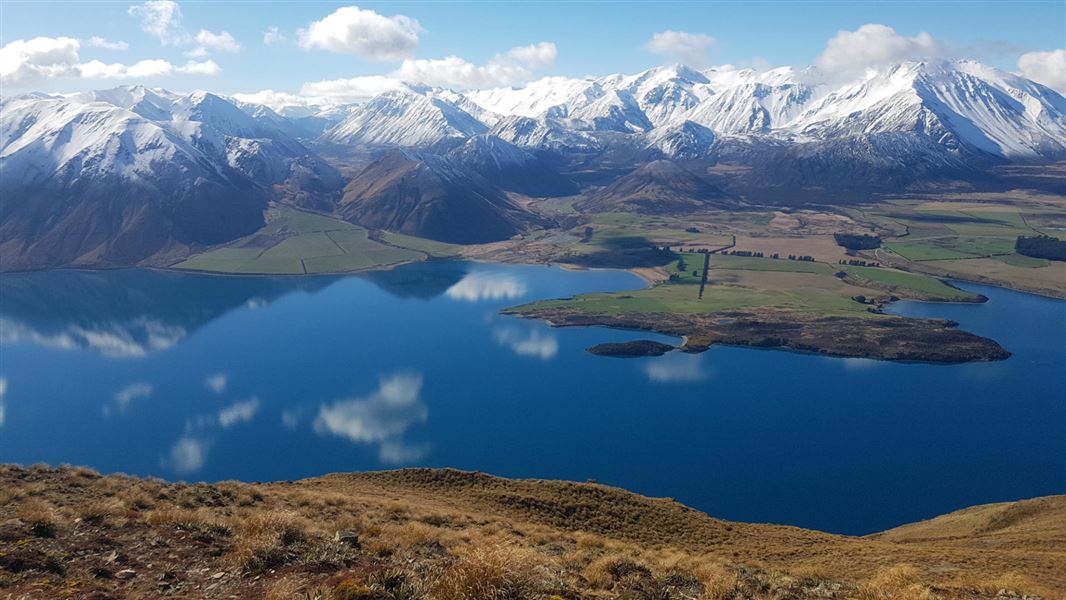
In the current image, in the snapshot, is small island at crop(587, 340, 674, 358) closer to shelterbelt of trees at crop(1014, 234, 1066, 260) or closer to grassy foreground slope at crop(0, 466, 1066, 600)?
grassy foreground slope at crop(0, 466, 1066, 600)

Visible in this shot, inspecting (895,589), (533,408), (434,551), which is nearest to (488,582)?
(434,551)

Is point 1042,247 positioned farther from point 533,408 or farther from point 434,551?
point 434,551

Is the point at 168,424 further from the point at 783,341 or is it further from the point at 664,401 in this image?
the point at 783,341

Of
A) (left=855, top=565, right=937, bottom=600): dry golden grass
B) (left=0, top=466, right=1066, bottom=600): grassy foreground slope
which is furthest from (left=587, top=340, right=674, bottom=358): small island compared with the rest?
(left=855, top=565, right=937, bottom=600): dry golden grass

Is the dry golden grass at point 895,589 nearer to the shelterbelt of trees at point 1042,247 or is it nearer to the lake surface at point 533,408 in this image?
the lake surface at point 533,408

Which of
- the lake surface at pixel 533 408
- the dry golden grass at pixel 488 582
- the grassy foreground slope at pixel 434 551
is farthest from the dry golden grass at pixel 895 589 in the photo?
the lake surface at pixel 533 408

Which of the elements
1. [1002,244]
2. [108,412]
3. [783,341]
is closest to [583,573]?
[108,412]
